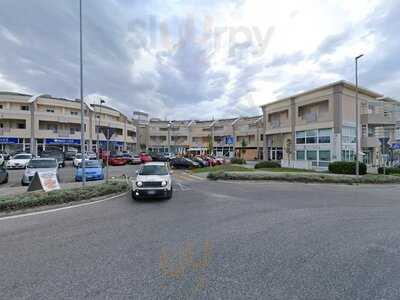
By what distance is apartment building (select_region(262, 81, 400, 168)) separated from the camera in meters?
27.4

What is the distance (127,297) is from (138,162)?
106ft

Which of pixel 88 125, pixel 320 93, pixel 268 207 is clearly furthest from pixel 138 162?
pixel 268 207

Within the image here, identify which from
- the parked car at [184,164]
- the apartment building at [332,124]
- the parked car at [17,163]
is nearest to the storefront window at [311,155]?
the apartment building at [332,124]

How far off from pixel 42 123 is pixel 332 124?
153 feet

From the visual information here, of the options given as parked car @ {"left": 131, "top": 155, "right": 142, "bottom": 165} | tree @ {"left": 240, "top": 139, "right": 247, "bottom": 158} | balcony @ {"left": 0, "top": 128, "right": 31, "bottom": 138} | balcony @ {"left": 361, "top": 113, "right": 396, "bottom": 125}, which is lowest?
parked car @ {"left": 131, "top": 155, "right": 142, "bottom": 165}

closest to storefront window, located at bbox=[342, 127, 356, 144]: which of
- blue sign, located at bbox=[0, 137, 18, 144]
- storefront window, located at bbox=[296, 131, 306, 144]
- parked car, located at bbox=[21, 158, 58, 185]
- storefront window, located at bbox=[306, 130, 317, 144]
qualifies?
storefront window, located at bbox=[306, 130, 317, 144]

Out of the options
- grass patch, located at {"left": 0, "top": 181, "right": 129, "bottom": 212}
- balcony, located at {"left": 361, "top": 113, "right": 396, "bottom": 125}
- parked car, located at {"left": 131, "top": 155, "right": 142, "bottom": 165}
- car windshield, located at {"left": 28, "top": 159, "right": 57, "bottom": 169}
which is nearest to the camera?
grass patch, located at {"left": 0, "top": 181, "right": 129, "bottom": 212}

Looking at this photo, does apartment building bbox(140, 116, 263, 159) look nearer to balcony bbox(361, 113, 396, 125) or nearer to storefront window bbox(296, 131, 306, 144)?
storefront window bbox(296, 131, 306, 144)

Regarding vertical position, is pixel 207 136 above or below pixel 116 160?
above

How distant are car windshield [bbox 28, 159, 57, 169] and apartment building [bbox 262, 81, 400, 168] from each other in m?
26.4

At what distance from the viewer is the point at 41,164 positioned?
14.8 metres

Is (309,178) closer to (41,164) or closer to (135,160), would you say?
(41,164)

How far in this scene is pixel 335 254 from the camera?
14.4 feet

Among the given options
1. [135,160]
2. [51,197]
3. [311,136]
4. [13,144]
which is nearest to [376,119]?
[311,136]
